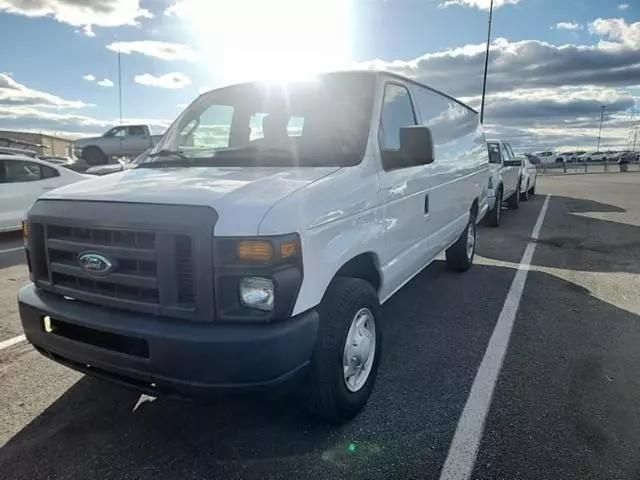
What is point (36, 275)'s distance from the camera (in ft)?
8.95

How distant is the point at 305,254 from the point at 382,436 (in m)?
1.21

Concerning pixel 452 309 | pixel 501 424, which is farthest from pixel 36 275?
pixel 452 309

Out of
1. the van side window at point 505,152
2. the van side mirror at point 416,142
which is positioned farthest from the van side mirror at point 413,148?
the van side window at point 505,152

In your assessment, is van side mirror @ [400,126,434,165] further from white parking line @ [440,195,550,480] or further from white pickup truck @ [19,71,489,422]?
white parking line @ [440,195,550,480]

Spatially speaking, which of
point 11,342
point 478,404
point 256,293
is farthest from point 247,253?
point 11,342

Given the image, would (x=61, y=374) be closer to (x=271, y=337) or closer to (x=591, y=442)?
(x=271, y=337)

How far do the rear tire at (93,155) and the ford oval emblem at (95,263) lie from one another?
1950cm

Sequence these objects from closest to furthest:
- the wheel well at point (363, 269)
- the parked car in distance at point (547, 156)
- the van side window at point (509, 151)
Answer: the wheel well at point (363, 269)
the van side window at point (509, 151)
the parked car in distance at point (547, 156)

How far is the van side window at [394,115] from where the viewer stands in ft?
10.9

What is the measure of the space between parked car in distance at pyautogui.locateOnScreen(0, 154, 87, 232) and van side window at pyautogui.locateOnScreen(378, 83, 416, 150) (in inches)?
283

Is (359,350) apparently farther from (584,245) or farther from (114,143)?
(114,143)

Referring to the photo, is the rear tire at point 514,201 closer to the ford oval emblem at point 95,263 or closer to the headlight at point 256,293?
the headlight at point 256,293

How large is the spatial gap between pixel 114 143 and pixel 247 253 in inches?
784

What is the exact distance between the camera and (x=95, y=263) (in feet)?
7.85
